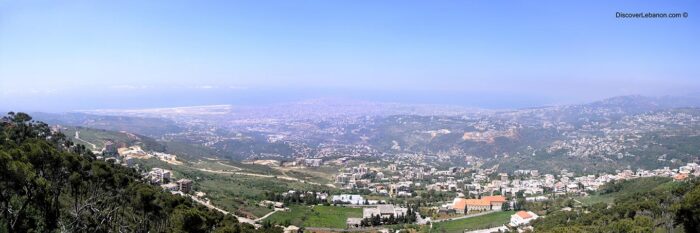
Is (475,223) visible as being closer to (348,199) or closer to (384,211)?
(384,211)

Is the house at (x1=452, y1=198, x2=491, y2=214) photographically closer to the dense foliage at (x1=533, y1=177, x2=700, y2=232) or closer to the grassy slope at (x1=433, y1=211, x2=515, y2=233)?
the grassy slope at (x1=433, y1=211, x2=515, y2=233)

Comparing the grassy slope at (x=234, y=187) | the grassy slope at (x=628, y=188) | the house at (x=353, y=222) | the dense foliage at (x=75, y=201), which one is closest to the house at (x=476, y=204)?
the grassy slope at (x=628, y=188)

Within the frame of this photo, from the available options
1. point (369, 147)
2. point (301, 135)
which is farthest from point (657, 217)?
point (301, 135)

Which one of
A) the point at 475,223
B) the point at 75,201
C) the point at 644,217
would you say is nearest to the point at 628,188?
the point at 475,223

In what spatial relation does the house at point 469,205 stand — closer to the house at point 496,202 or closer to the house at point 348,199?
the house at point 496,202

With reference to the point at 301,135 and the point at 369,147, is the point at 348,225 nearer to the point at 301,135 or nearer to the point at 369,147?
the point at 369,147

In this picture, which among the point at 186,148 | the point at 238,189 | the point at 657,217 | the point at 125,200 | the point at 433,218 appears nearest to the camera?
the point at 125,200
